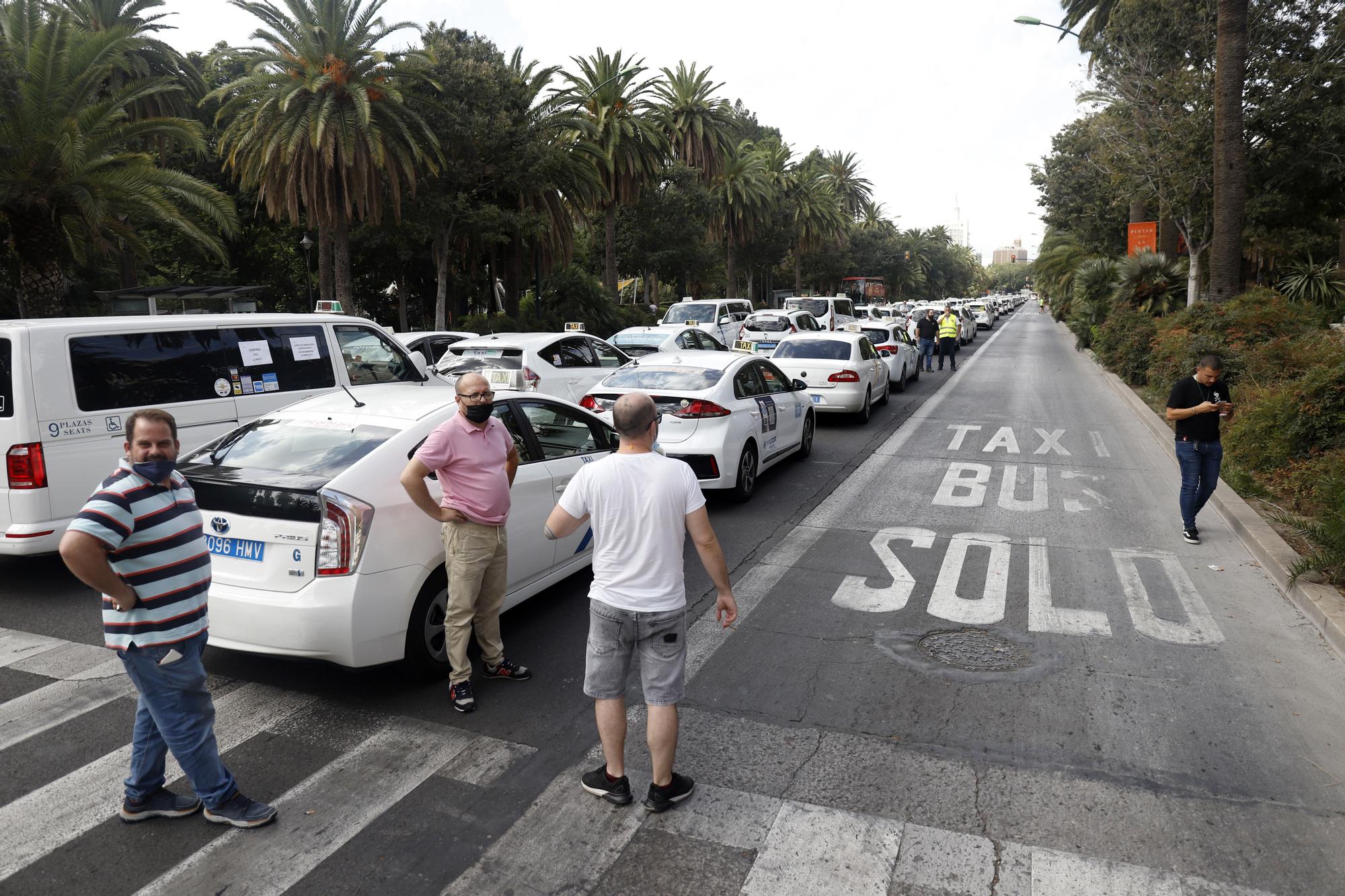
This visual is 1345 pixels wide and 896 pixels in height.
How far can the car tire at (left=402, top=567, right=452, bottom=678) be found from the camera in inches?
200

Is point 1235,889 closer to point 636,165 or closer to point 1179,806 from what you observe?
point 1179,806

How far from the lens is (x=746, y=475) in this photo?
9969mm

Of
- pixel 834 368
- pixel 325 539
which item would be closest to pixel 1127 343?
pixel 834 368

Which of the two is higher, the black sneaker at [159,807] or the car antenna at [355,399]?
the car antenna at [355,399]

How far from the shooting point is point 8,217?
1630cm

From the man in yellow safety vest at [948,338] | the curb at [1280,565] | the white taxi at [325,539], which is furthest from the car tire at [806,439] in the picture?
the man in yellow safety vest at [948,338]

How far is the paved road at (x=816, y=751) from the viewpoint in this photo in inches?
143

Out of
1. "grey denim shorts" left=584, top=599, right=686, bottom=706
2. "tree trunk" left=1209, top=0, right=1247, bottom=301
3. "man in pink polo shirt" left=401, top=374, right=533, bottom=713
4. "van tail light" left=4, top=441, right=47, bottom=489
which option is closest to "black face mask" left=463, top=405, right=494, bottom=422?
"man in pink polo shirt" left=401, top=374, right=533, bottom=713

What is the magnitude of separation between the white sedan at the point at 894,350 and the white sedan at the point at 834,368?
12.9 feet

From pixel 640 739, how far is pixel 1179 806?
244 centimetres

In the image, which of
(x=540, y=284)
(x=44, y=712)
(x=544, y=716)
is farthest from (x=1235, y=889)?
(x=540, y=284)

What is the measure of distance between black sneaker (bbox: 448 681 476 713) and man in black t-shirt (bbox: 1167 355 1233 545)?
21.1ft

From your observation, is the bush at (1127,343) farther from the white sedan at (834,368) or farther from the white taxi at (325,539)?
the white taxi at (325,539)

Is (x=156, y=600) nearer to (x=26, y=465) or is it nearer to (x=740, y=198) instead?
(x=26, y=465)
